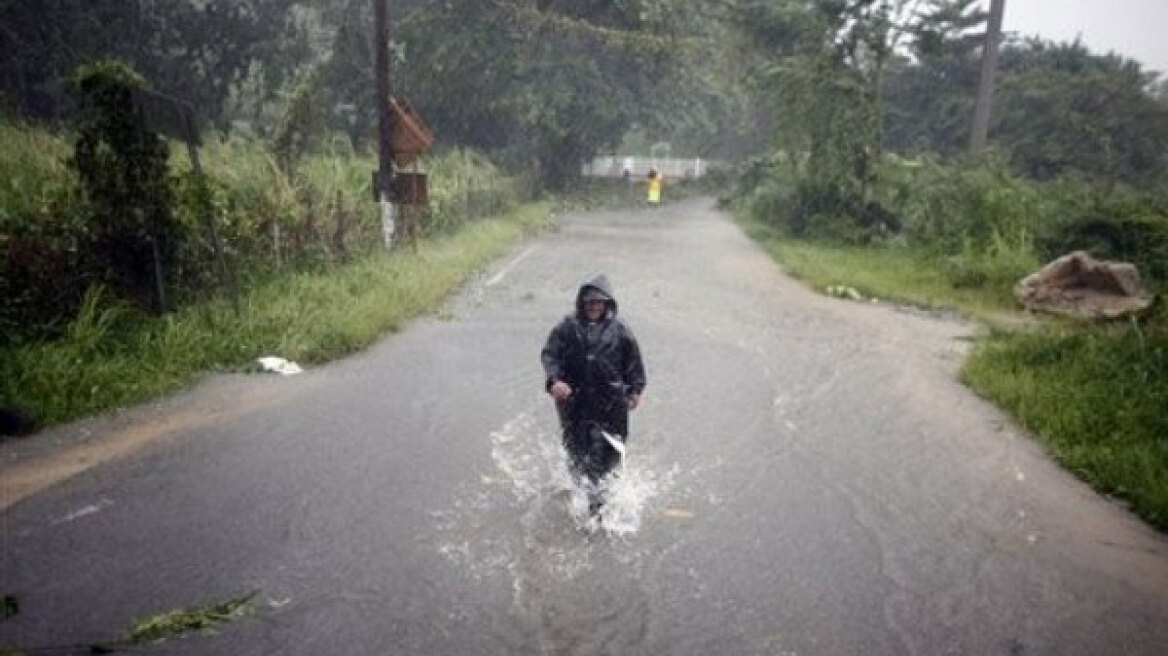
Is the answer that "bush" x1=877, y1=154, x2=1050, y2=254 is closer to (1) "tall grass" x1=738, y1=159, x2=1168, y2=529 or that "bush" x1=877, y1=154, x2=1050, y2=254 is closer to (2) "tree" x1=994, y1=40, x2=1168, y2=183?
(1) "tall grass" x1=738, y1=159, x2=1168, y2=529

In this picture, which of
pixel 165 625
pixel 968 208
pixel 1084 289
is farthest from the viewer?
pixel 968 208

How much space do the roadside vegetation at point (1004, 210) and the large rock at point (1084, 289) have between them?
372 mm

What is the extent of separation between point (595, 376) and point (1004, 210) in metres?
15.5

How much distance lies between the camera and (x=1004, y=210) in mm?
18484

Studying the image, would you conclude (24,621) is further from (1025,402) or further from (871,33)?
(871,33)

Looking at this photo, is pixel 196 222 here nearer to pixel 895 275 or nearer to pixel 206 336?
pixel 206 336

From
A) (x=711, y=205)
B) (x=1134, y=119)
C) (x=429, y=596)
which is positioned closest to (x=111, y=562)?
(x=429, y=596)

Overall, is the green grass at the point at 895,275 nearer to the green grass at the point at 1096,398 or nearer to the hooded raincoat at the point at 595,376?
the green grass at the point at 1096,398

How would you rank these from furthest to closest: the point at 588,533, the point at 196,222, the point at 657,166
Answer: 1. the point at 657,166
2. the point at 196,222
3. the point at 588,533

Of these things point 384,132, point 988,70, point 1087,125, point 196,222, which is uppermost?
point 988,70

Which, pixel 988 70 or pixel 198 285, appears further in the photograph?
pixel 988 70

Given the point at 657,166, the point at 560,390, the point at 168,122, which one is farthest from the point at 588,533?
the point at 657,166

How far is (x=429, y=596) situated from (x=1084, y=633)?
Answer: 364 cm

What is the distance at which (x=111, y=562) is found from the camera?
5199 millimetres
